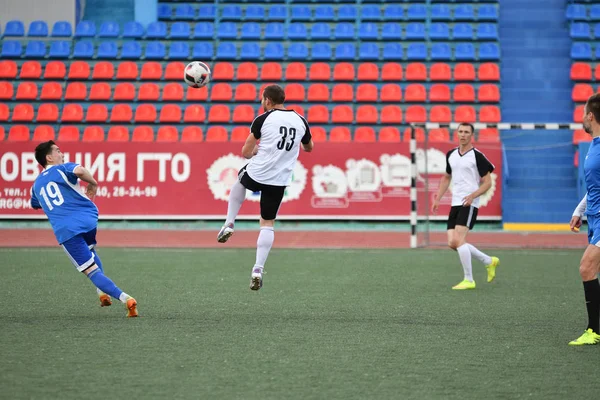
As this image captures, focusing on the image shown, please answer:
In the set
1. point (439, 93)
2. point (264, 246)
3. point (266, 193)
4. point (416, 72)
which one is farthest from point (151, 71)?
point (264, 246)

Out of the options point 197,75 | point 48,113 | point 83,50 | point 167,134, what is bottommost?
point 197,75

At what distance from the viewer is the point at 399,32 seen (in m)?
23.3

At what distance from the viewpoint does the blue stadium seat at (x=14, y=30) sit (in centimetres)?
2377

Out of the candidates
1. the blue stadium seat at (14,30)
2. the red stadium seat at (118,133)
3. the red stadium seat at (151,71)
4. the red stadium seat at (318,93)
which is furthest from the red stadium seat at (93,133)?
the red stadium seat at (318,93)

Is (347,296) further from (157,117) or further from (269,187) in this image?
(157,117)

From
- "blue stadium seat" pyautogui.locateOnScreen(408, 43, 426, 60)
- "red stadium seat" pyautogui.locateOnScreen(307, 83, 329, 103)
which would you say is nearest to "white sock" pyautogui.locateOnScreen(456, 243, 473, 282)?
"red stadium seat" pyautogui.locateOnScreen(307, 83, 329, 103)

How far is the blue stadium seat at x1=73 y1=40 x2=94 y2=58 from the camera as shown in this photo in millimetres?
23016

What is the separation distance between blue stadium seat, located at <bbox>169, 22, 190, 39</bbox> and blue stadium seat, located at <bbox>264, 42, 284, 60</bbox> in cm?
234

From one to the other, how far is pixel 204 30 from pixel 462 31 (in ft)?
23.3

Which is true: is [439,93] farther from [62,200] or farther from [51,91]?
[62,200]

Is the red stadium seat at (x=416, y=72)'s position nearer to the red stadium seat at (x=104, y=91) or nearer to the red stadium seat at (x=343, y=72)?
the red stadium seat at (x=343, y=72)

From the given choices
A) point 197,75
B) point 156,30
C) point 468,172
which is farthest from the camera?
point 156,30

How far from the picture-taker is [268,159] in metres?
8.33

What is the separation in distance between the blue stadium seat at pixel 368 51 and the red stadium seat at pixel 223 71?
11.4 feet
